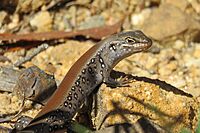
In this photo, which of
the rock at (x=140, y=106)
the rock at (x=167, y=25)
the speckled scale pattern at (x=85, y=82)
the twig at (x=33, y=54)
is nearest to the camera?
the rock at (x=140, y=106)

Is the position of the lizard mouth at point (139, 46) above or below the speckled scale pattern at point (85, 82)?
above

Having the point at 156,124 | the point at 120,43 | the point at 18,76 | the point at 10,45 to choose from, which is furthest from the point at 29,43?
the point at 156,124

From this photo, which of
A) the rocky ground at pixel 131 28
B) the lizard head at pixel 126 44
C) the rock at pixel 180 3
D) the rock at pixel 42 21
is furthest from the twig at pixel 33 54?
the rock at pixel 180 3

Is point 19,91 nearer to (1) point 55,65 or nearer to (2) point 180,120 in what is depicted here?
(1) point 55,65

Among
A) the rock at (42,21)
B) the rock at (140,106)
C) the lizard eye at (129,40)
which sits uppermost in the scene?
the lizard eye at (129,40)

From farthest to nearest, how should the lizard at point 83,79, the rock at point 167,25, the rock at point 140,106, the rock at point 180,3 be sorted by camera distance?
the rock at point 180,3, the rock at point 167,25, the rock at point 140,106, the lizard at point 83,79

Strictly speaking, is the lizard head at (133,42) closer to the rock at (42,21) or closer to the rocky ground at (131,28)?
the rocky ground at (131,28)
